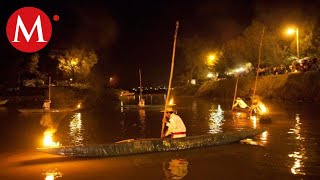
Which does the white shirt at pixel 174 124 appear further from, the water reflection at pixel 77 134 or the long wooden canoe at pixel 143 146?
the water reflection at pixel 77 134

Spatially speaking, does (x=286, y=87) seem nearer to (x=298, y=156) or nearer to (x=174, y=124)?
(x=298, y=156)

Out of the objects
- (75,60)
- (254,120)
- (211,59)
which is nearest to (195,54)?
(211,59)

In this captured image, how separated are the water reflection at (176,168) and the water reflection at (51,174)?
3.77 metres

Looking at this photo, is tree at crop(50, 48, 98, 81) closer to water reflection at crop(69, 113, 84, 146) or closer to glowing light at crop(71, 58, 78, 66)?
glowing light at crop(71, 58, 78, 66)

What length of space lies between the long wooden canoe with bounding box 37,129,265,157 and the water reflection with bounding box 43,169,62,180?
951 millimetres

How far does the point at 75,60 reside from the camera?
78375 millimetres

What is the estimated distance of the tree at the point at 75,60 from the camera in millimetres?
77562

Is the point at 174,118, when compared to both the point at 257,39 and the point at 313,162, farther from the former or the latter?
the point at 257,39

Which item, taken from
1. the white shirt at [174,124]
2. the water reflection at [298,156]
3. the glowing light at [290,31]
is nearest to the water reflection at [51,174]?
the white shirt at [174,124]

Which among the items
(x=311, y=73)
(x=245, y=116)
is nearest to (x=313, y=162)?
(x=245, y=116)

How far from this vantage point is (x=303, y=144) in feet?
62.7

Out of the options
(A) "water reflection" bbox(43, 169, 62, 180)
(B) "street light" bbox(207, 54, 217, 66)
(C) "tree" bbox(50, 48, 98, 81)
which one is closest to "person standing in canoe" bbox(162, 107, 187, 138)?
(A) "water reflection" bbox(43, 169, 62, 180)

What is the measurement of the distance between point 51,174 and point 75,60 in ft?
218

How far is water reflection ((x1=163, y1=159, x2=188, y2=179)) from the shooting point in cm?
1355
